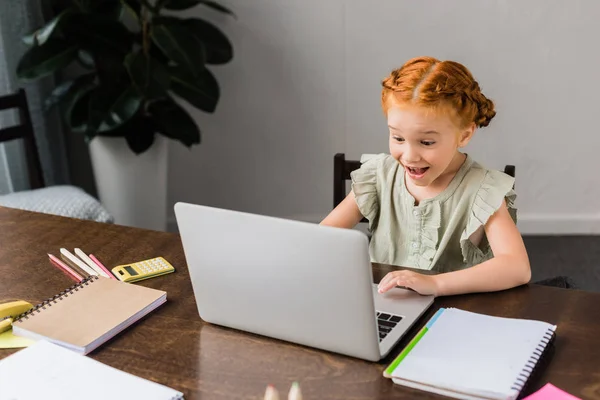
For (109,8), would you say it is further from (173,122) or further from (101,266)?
(101,266)

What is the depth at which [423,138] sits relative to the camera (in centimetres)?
139

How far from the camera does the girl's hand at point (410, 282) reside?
51.7 inches

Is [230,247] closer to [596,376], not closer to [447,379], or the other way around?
[447,379]

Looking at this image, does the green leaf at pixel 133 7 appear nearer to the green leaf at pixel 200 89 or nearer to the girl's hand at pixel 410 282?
the green leaf at pixel 200 89

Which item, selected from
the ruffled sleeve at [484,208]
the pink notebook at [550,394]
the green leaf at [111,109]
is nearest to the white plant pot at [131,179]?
the green leaf at [111,109]

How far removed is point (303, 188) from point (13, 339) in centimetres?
240

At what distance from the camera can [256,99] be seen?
3475mm

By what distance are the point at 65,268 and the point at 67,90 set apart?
5.74ft

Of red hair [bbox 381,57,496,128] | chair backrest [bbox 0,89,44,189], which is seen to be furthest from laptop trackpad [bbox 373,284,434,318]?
chair backrest [bbox 0,89,44,189]

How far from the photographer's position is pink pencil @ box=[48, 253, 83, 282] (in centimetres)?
146

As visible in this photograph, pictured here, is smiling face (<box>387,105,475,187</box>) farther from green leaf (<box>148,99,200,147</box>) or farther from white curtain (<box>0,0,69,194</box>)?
white curtain (<box>0,0,69,194</box>)

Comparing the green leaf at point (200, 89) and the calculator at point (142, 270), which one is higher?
the green leaf at point (200, 89)

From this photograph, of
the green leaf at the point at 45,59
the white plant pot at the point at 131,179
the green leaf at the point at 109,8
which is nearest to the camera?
the green leaf at the point at 45,59

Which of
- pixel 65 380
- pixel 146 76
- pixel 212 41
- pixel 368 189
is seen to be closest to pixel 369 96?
pixel 212 41
